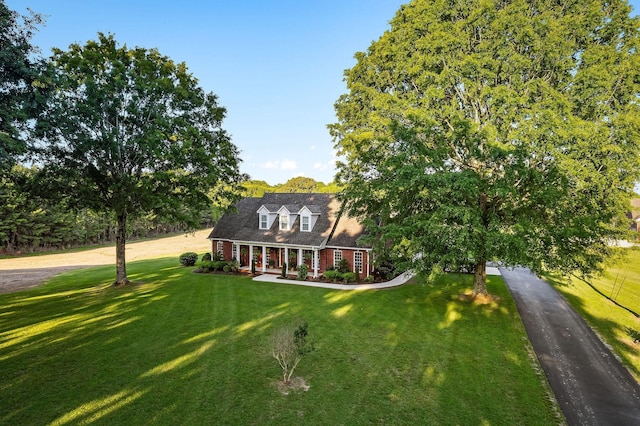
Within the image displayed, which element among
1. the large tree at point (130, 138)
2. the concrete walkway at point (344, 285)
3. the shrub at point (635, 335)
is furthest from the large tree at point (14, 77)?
the shrub at point (635, 335)

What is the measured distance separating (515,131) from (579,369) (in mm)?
10360

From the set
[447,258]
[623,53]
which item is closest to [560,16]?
[623,53]

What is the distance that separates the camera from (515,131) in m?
15.9

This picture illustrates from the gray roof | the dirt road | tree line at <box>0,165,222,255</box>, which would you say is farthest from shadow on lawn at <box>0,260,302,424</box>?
tree line at <box>0,165,222,255</box>

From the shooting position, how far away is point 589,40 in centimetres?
1711

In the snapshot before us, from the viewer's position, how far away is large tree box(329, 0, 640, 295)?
611 inches

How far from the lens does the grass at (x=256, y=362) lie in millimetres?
9734

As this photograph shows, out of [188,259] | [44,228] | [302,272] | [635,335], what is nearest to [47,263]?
[44,228]

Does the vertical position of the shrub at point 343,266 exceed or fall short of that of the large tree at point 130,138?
it falls short

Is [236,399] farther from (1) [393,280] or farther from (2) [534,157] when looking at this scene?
(1) [393,280]

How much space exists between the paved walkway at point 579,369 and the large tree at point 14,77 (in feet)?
68.2

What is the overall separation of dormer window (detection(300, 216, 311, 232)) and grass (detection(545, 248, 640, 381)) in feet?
60.8

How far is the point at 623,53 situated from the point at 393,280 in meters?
19.3

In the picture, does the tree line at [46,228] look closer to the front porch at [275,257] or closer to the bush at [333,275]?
the front porch at [275,257]
